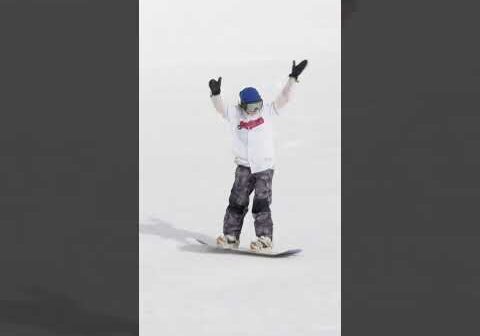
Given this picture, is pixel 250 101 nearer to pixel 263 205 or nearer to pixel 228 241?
pixel 263 205

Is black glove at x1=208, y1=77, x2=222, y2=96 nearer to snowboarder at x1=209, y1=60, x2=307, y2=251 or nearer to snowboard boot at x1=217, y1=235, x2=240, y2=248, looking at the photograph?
snowboarder at x1=209, y1=60, x2=307, y2=251

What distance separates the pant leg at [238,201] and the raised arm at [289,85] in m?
0.63

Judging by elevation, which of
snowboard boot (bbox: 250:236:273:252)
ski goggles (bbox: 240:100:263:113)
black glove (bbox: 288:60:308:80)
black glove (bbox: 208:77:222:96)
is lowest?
snowboard boot (bbox: 250:236:273:252)

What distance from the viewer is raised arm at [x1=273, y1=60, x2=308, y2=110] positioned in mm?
7578

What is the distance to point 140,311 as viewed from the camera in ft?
20.2

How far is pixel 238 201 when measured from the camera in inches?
311

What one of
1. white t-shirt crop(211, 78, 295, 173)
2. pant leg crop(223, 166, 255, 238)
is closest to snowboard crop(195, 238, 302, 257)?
pant leg crop(223, 166, 255, 238)

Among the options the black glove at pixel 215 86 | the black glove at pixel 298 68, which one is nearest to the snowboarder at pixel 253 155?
the black glove at pixel 215 86

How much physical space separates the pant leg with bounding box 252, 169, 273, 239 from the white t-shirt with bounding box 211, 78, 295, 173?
0.09 metres

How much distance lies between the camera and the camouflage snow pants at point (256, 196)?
25.7 feet

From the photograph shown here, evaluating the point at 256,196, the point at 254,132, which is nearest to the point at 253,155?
the point at 254,132

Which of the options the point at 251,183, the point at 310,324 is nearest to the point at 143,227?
the point at 251,183

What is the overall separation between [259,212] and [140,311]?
1989mm

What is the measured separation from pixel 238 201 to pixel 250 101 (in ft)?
2.88
